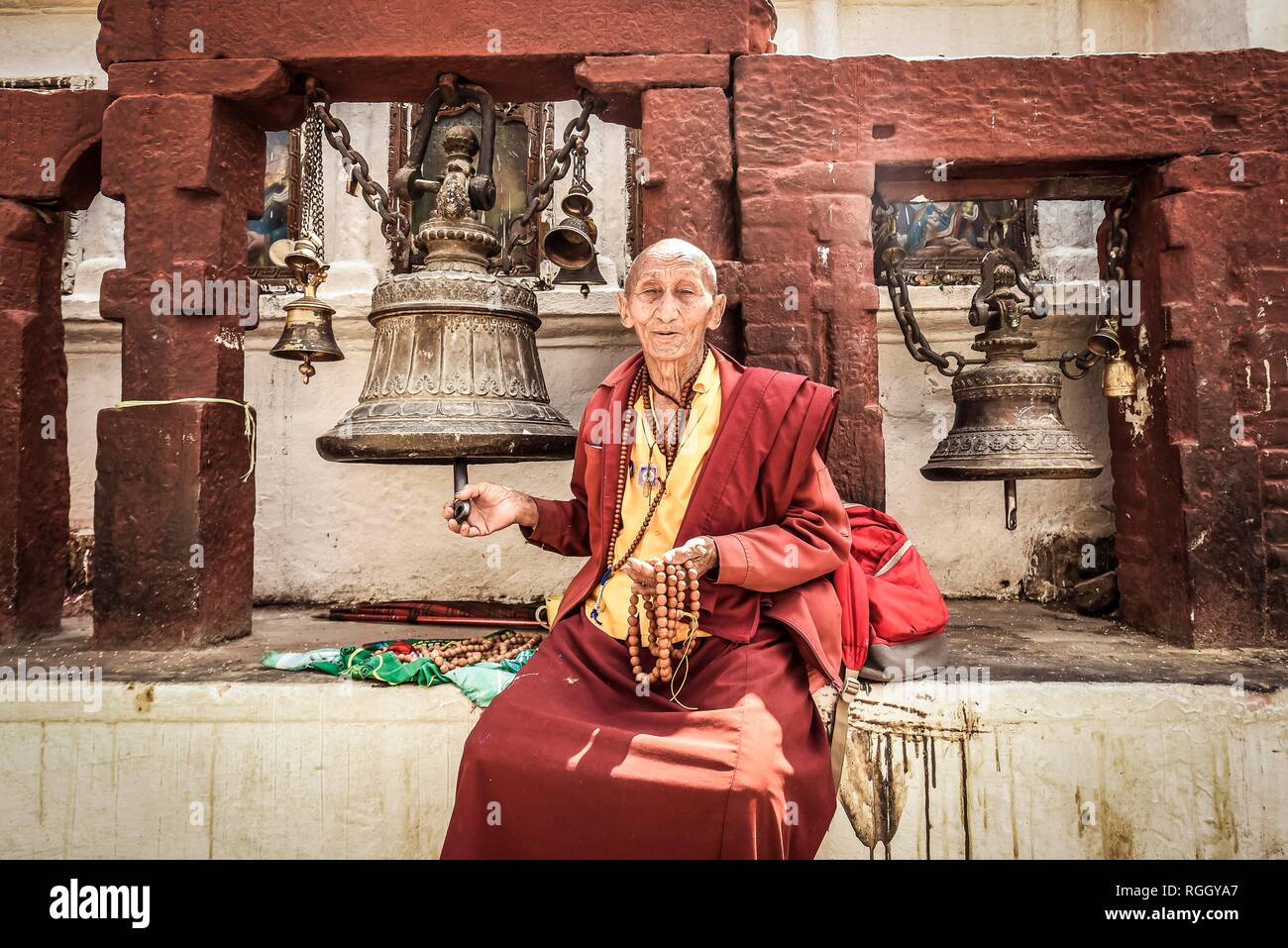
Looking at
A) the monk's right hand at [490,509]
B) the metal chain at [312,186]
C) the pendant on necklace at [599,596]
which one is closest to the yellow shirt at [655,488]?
the pendant on necklace at [599,596]

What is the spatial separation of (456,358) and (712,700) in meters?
1.60

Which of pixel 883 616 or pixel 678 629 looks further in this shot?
pixel 883 616

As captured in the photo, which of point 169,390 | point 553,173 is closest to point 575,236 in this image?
point 553,173

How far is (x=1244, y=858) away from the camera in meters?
2.68

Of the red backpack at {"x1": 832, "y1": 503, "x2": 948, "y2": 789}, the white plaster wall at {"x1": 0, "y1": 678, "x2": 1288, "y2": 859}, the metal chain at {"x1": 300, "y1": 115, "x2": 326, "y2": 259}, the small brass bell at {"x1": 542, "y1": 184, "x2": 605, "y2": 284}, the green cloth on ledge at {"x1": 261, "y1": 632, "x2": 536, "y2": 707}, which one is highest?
the metal chain at {"x1": 300, "y1": 115, "x2": 326, "y2": 259}

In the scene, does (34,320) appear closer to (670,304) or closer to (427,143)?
(427,143)

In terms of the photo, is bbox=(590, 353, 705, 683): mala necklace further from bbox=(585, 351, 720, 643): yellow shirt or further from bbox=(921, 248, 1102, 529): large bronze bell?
bbox=(921, 248, 1102, 529): large bronze bell

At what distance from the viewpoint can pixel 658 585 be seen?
6.64 feet

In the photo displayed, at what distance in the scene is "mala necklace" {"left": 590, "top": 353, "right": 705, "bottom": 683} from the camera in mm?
2045

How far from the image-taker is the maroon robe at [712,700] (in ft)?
6.21

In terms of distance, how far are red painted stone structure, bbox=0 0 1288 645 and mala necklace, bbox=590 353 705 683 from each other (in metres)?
0.81

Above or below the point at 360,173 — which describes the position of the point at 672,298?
below

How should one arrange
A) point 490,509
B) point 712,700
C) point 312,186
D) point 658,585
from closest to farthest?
point 658,585 < point 712,700 < point 490,509 < point 312,186

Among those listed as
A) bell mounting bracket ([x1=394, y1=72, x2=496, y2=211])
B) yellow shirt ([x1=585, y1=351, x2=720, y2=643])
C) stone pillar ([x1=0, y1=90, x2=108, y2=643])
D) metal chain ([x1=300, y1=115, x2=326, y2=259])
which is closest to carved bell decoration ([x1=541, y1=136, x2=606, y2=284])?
bell mounting bracket ([x1=394, y1=72, x2=496, y2=211])
